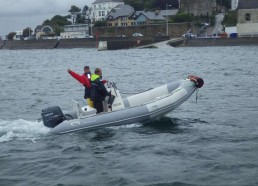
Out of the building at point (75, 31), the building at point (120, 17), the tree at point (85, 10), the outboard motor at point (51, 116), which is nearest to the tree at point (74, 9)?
the tree at point (85, 10)

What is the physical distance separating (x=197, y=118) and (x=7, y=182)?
26.4 ft

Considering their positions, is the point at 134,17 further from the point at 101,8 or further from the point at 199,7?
the point at 101,8

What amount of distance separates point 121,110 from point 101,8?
142m

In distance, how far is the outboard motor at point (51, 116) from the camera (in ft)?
48.4

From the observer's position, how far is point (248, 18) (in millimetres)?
90125

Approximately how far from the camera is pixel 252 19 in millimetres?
89938

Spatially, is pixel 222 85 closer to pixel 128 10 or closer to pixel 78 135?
pixel 78 135

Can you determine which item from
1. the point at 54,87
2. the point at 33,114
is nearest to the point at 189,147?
the point at 33,114

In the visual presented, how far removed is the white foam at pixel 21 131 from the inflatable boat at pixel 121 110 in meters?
0.34

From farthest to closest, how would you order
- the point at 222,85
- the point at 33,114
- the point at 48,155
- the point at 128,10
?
the point at 128,10 → the point at 222,85 → the point at 33,114 → the point at 48,155

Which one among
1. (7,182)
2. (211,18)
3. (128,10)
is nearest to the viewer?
(7,182)

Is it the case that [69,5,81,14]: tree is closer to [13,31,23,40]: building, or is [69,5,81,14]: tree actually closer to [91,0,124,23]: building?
[91,0,124,23]: building

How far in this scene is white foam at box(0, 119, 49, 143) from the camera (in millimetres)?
14250

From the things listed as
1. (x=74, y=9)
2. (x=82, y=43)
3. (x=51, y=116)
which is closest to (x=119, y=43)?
(x=82, y=43)
